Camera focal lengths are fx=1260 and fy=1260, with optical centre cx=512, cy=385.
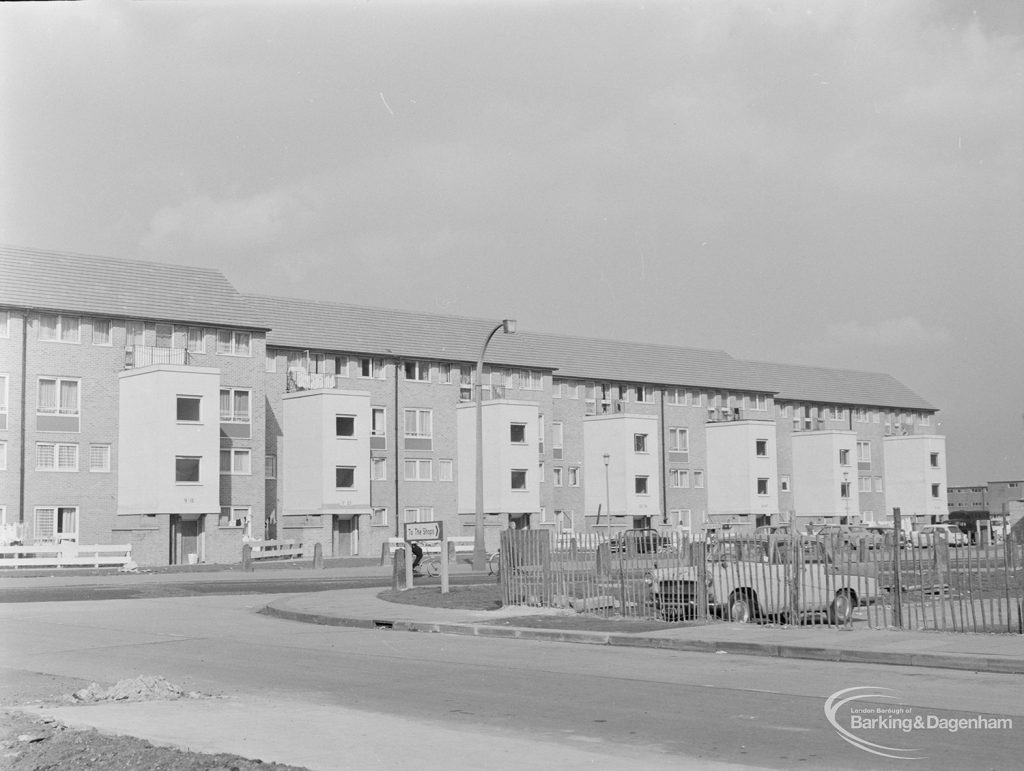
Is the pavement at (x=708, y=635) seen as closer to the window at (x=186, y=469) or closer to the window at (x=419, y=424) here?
the window at (x=186, y=469)

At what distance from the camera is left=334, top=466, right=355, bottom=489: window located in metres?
66.2

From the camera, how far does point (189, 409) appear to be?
59062mm

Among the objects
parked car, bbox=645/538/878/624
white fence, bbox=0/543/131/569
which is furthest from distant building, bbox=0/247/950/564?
parked car, bbox=645/538/878/624

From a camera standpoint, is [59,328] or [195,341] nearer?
[59,328]

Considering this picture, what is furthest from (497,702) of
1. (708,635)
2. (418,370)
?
(418,370)

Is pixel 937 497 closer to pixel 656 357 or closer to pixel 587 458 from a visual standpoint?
pixel 656 357

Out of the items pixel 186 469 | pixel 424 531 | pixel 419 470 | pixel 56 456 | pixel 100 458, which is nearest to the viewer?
pixel 424 531

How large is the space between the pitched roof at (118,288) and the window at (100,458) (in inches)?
245

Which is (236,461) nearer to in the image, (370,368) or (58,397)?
(58,397)

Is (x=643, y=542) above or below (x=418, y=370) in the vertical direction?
below

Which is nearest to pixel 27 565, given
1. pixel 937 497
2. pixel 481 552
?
pixel 481 552

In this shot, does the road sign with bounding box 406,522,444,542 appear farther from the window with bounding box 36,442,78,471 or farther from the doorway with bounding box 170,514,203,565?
the window with bounding box 36,442,78,471

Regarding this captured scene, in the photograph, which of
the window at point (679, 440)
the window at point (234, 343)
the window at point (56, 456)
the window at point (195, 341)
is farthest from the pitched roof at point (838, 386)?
the window at point (56, 456)

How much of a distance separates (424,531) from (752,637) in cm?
1391
